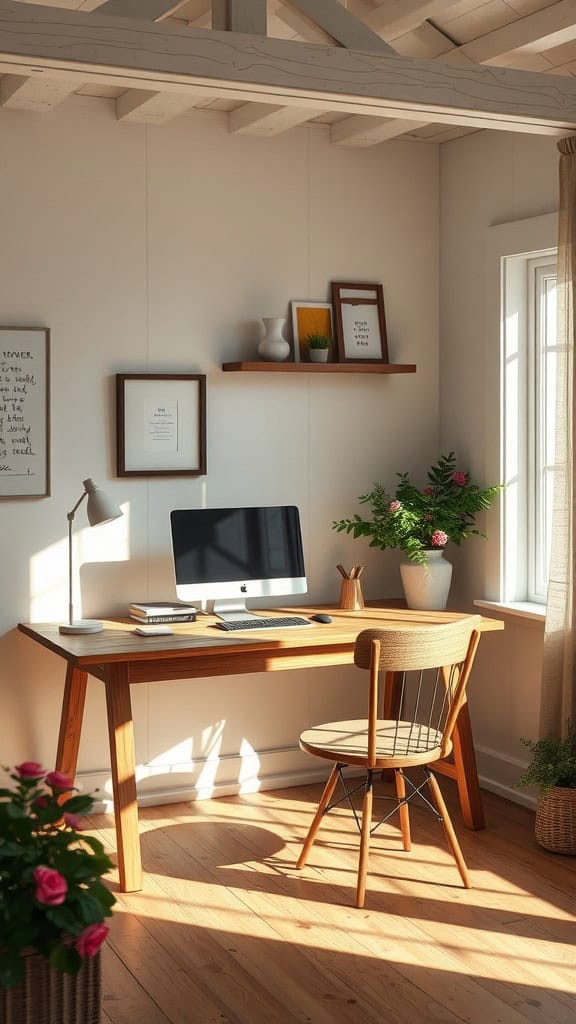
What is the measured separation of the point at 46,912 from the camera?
6.68ft

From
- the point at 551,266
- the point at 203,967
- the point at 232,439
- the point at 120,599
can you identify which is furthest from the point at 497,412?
the point at 203,967

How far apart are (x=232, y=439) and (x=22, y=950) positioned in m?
2.74

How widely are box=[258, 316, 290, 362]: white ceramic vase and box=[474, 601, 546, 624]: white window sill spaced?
1.27 metres

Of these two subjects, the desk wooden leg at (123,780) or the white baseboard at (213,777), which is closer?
the desk wooden leg at (123,780)

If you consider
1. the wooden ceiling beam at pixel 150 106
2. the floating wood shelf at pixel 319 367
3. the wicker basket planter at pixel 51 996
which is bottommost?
the wicker basket planter at pixel 51 996

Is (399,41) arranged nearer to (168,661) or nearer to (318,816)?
(168,661)

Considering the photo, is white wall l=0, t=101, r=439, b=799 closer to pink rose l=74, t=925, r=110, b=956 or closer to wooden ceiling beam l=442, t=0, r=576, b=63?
wooden ceiling beam l=442, t=0, r=576, b=63

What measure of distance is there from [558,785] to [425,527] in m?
1.11

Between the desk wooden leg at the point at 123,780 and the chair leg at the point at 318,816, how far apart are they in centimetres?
53

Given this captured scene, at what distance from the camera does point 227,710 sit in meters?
4.62

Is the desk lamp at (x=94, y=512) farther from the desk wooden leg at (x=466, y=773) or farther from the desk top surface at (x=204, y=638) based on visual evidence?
the desk wooden leg at (x=466, y=773)

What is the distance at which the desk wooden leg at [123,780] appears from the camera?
11.8ft

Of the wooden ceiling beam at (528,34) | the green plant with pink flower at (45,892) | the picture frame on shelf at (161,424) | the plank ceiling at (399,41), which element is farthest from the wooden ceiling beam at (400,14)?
the green plant with pink flower at (45,892)

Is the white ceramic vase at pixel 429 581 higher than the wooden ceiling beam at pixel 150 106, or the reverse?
the wooden ceiling beam at pixel 150 106
